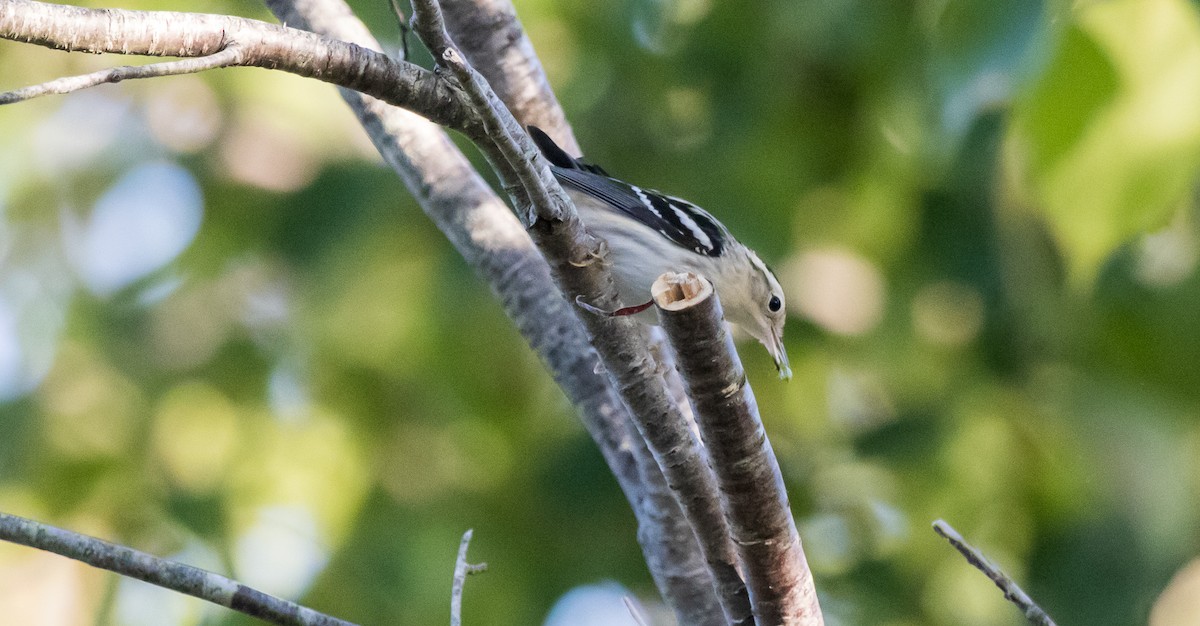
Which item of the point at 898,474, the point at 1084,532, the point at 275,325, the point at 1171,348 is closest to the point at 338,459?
the point at 275,325

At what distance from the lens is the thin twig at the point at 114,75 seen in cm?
157

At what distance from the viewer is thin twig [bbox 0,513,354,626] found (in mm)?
1920

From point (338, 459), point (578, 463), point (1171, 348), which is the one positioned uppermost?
point (1171, 348)

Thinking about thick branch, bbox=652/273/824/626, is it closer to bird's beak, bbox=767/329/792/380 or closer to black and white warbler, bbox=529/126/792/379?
black and white warbler, bbox=529/126/792/379

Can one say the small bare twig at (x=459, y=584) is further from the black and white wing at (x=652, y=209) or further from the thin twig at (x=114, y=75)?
the black and white wing at (x=652, y=209)

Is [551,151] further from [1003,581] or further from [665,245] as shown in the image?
[1003,581]

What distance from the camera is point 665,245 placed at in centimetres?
424

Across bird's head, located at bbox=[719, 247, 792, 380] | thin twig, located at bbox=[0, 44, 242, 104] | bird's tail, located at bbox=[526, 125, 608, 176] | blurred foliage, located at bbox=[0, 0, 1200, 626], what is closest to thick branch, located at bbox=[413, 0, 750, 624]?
thin twig, located at bbox=[0, 44, 242, 104]

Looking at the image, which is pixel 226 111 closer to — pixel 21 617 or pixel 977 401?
pixel 21 617

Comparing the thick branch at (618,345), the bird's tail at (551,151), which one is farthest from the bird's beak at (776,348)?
the thick branch at (618,345)

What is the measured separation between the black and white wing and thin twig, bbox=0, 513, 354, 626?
8.05 ft

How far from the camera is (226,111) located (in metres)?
6.34

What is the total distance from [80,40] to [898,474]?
502 cm

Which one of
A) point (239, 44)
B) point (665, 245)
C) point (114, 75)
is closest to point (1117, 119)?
point (665, 245)
